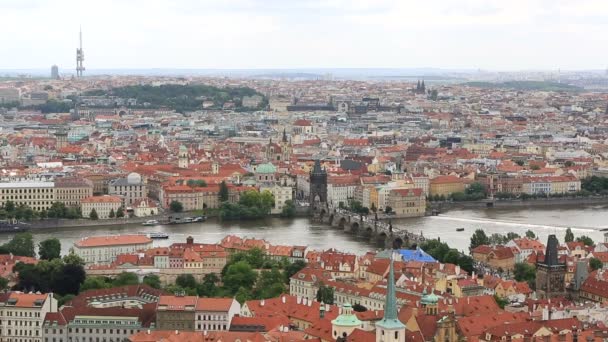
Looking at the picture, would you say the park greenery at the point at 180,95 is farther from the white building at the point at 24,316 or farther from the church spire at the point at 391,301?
the church spire at the point at 391,301

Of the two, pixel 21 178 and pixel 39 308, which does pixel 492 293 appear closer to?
pixel 39 308

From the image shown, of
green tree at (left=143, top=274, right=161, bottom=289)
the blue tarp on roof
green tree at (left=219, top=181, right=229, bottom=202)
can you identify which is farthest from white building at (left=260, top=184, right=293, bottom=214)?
green tree at (left=143, top=274, right=161, bottom=289)

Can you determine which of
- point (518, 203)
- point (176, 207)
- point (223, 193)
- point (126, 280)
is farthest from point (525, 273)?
point (518, 203)

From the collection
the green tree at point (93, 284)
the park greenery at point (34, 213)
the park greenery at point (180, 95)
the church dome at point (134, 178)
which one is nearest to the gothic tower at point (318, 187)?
the church dome at point (134, 178)

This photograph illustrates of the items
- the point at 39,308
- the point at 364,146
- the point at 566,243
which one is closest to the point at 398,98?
the point at 364,146

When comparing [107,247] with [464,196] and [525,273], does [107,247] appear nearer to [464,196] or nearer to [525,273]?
[525,273]

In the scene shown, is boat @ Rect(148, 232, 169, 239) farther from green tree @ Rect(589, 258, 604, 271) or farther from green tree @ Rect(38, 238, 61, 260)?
green tree @ Rect(589, 258, 604, 271)
